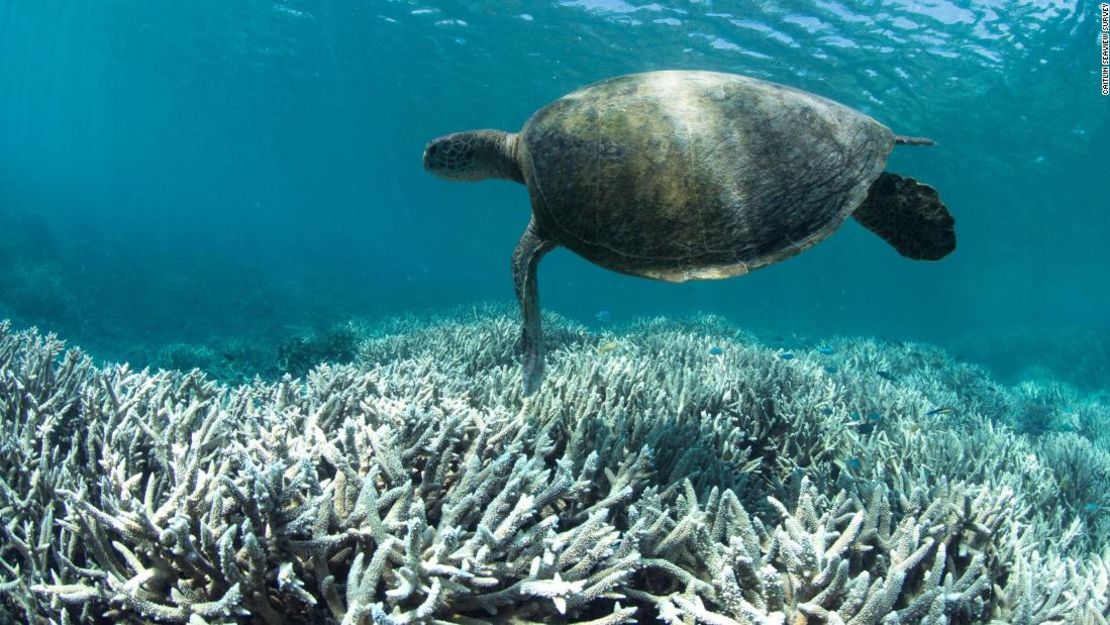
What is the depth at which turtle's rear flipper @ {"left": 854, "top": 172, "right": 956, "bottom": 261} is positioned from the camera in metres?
3.29

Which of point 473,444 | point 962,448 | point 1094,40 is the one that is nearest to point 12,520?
point 473,444

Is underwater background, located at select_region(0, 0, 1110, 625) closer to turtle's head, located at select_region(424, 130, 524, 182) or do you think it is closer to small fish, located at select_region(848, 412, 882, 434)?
small fish, located at select_region(848, 412, 882, 434)

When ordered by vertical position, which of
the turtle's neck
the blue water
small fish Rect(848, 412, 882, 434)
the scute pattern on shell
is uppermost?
the blue water

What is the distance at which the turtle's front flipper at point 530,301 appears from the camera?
3555 millimetres

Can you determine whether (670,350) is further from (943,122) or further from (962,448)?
(943,122)

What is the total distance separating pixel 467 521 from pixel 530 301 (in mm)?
1779

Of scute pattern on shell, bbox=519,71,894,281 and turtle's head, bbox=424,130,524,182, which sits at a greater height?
turtle's head, bbox=424,130,524,182

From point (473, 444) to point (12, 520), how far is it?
6.13ft

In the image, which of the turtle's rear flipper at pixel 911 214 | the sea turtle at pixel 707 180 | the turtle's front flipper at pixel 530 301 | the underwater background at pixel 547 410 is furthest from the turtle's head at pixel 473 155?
the turtle's rear flipper at pixel 911 214

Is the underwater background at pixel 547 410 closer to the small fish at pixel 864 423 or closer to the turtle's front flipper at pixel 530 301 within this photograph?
the small fish at pixel 864 423

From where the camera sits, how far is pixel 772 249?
9.34ft

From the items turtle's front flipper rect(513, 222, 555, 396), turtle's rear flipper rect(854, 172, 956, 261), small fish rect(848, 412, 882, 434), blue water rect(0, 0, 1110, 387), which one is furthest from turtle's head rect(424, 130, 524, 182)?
blue water rect(0, 0, 1110, 387)

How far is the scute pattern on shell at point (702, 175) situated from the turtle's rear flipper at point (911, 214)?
25 centimetres

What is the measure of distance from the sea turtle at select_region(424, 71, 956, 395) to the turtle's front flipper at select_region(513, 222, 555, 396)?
2 centimetres
